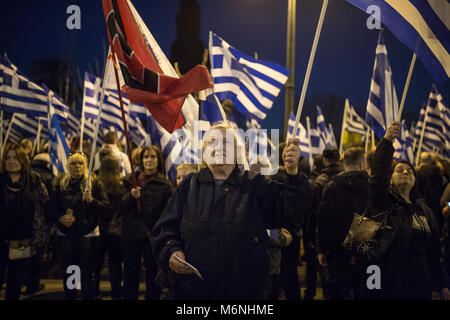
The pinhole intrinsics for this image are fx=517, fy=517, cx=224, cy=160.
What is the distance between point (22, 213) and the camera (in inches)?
237

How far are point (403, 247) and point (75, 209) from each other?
12.3 ft

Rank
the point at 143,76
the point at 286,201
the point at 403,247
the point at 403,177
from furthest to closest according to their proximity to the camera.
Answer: the point at 143,76
the point at 403,177
the point at 403,247
the point at 286,201

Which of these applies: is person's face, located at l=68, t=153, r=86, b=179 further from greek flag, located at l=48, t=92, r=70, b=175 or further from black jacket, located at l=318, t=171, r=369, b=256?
black jacket, located at l=318, t=171, r=369, b=256

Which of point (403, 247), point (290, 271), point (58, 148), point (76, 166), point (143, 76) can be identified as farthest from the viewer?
point (58, 148)

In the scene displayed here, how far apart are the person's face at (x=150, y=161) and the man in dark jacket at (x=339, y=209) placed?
2.19 m

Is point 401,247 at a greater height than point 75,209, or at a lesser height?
lesser

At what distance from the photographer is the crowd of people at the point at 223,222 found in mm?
3551

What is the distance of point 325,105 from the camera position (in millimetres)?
53000

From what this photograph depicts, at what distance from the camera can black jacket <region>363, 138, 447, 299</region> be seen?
4.25 metres

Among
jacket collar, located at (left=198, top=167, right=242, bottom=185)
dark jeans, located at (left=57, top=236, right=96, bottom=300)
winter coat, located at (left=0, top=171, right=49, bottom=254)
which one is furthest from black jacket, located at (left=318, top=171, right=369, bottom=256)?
winter coat, located at (left=0, top=171, right=49, bottom=254)

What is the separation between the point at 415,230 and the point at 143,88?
9.27ft

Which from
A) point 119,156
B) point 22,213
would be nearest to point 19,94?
point 119,156

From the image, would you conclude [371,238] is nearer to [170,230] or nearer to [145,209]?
[170,230]

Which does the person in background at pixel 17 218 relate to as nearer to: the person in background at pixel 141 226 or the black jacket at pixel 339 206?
the person in background at pixel 141 226
